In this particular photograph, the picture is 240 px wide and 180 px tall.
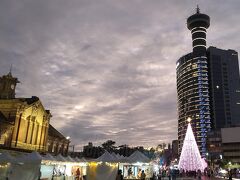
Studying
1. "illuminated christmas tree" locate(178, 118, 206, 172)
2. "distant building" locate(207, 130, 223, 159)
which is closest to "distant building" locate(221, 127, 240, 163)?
"distant building" locate(207, 130, 223, 159)

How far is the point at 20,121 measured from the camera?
51688 millimetres

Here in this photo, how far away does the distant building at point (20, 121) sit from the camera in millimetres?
49378

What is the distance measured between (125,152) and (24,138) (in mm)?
76682

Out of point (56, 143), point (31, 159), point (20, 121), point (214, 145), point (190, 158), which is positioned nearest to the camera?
point (31, 159)

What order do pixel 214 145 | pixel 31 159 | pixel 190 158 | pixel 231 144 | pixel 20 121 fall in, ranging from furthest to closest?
pixel 214 145, pixel 231 144, pixel 190 158, pixel 20 121, pixel 31 159

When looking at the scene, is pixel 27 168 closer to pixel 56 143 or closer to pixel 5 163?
pixel 5 163

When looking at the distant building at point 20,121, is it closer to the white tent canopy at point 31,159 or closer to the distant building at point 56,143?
the distant building at point 56,143

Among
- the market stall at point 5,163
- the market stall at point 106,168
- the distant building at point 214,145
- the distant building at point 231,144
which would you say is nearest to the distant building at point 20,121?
the market stall at point 5,163

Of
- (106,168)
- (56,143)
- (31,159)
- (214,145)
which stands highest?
(214,145)

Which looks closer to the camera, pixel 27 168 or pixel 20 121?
pixel 27 168

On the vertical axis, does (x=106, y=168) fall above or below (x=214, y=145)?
below

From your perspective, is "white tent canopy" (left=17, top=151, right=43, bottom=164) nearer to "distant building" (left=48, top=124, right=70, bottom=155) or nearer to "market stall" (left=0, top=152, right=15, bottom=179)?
"market stall" (left=0, top=152, right=15, bottom=179)

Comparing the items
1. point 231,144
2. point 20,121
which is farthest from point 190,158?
point 231,144

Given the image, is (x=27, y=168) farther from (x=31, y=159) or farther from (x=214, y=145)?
(x=214, y=145)
